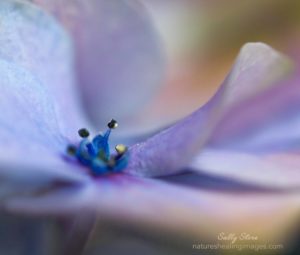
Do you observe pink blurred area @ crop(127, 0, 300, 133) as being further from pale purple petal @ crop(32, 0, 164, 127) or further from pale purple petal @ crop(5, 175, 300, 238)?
pale purple petal @ crop(5, 175, 300, 238)

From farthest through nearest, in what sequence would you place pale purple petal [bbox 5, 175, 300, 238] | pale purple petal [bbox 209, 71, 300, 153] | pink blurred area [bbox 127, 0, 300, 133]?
pink blurred area [bbox 127, 0, 300, 133] < pale purple petal [bbox 209, 71, 300, 153] < pale purple petal [bbox 5, 175, 300, 238]

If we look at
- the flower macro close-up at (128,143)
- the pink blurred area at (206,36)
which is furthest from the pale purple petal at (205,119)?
the pink blurred area at (206,36)

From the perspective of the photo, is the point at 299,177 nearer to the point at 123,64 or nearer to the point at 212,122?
the point at 212,122

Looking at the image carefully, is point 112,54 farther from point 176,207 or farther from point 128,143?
point 176,207

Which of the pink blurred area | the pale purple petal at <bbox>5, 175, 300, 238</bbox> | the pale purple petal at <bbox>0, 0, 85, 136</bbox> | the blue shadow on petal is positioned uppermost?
the pink blurred area

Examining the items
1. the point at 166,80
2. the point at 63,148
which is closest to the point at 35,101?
the point at 63,148

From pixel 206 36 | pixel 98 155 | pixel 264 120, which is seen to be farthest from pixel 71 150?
pixel 206 36

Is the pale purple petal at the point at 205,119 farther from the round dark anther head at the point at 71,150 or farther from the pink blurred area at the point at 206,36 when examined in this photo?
the pink blurred area at the point at 206,36

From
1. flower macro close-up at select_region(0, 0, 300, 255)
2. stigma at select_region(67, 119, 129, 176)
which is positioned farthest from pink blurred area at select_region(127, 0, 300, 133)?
stigma at select_region(67, 119, 129, 176)
